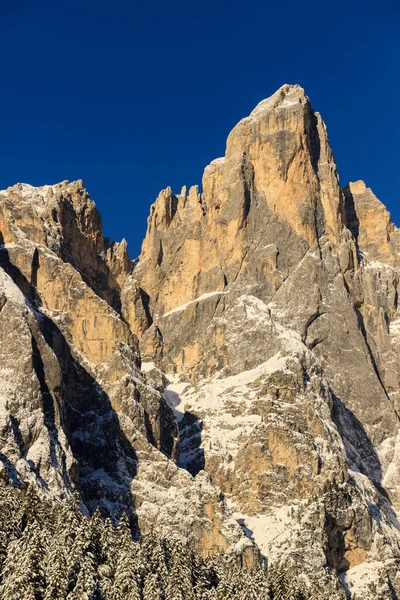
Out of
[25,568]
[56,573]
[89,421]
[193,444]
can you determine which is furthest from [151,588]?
[193,444]

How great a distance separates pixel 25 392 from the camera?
163 metres

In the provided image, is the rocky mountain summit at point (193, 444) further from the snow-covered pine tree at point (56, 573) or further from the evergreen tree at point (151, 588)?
the snow-covered pine tree at point (56, 573)

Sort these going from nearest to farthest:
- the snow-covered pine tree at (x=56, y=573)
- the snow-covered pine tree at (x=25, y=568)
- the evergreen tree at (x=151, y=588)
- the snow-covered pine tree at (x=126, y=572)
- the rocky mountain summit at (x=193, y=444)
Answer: the snow-covered pine tree at (x=25, y=568)
the snow-covered pine tree at (x=56, y=573)
the snow-covered pine tree at (x=126, y=572)
the evergreen tree at (x=151, y=588)
the rocky mountain summit at (x=193, y=444)

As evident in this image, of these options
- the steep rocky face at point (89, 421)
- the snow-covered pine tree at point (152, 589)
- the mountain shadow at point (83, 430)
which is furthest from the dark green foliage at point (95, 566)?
the mountain shadow at point (83, 430)

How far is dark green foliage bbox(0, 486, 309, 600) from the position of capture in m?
111

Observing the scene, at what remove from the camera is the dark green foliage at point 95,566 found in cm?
11125

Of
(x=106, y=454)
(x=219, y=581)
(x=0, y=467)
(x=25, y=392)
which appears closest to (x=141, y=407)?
(x=106, y=454)

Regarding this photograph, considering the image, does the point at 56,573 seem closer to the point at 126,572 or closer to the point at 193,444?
the point at 126,572

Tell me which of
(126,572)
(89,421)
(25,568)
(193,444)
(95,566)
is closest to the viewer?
(25,568)

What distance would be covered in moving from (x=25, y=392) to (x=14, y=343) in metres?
8.65

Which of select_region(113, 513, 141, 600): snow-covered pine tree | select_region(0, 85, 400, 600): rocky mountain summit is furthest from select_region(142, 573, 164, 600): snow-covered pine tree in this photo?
select_region(0, 85, 400, 600): rocky mountain summit

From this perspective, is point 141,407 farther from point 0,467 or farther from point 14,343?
point 0,467

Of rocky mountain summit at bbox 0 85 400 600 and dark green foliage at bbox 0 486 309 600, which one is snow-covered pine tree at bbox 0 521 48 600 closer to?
dark green foliage at bbox 0 486 309 600

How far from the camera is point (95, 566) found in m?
120
